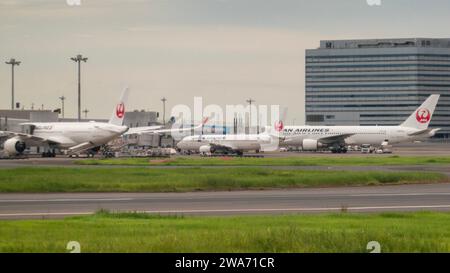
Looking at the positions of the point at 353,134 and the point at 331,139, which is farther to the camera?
the point at 331,139

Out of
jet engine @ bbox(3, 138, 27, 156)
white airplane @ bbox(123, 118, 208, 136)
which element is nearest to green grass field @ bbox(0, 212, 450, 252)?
jet engine @ bbox(3, 138, 27, 156)

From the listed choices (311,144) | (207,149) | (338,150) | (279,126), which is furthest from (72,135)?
(338,150)

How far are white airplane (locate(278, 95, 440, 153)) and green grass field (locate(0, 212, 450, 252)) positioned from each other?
89788mm

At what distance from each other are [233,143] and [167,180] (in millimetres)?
61636

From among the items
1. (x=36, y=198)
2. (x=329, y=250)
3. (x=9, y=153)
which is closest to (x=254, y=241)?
(x=329, y=250)

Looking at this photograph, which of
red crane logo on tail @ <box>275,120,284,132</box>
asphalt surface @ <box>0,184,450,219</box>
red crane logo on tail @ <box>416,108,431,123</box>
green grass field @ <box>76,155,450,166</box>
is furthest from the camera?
red crane logo on tail @ <box>275,120,284,132</box>

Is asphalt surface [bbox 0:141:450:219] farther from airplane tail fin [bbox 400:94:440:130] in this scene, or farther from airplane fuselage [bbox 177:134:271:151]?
airplane tail fin [bbox 400:94:440:130]

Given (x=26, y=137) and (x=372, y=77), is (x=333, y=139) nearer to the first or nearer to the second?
(x=26, y=137)

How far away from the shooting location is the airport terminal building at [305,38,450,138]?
82.3 m

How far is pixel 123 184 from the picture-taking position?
142 ft

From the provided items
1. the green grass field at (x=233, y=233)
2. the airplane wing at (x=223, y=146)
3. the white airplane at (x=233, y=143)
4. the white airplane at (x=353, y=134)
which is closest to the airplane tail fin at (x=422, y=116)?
the white airplane at (x=353, y=134)

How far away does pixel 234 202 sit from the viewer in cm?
3334
